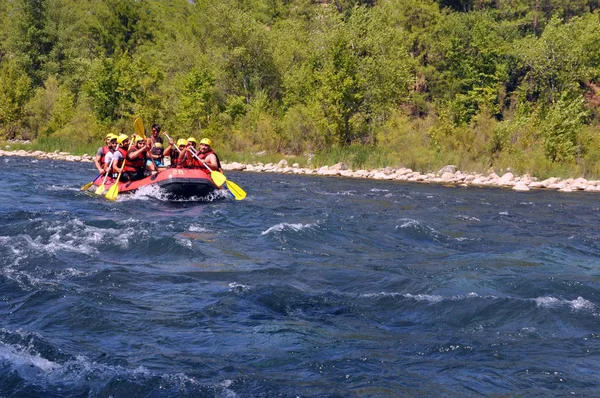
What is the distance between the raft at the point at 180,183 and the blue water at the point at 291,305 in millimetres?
1243

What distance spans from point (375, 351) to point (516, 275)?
351 centimetres

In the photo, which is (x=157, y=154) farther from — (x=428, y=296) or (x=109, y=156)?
(x=428, y=296)

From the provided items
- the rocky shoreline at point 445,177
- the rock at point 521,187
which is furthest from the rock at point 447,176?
the rock at point 521,187

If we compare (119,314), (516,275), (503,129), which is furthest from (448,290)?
(503,129)

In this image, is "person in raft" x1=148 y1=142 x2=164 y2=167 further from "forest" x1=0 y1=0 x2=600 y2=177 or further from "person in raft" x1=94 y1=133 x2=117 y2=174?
"forest" x1=0 y1=0 x2=600 y2=177

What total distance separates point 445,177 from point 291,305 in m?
17.8

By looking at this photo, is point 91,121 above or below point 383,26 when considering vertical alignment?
below

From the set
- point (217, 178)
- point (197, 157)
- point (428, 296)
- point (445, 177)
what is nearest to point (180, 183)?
point (197, 157)

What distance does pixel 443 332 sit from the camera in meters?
6.60

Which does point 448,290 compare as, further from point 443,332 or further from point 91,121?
point 91,121

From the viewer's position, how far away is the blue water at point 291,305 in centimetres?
540

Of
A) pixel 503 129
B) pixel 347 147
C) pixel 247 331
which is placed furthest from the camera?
pixel 347 147

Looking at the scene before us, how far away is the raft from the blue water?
124cm

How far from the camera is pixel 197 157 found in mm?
15859
